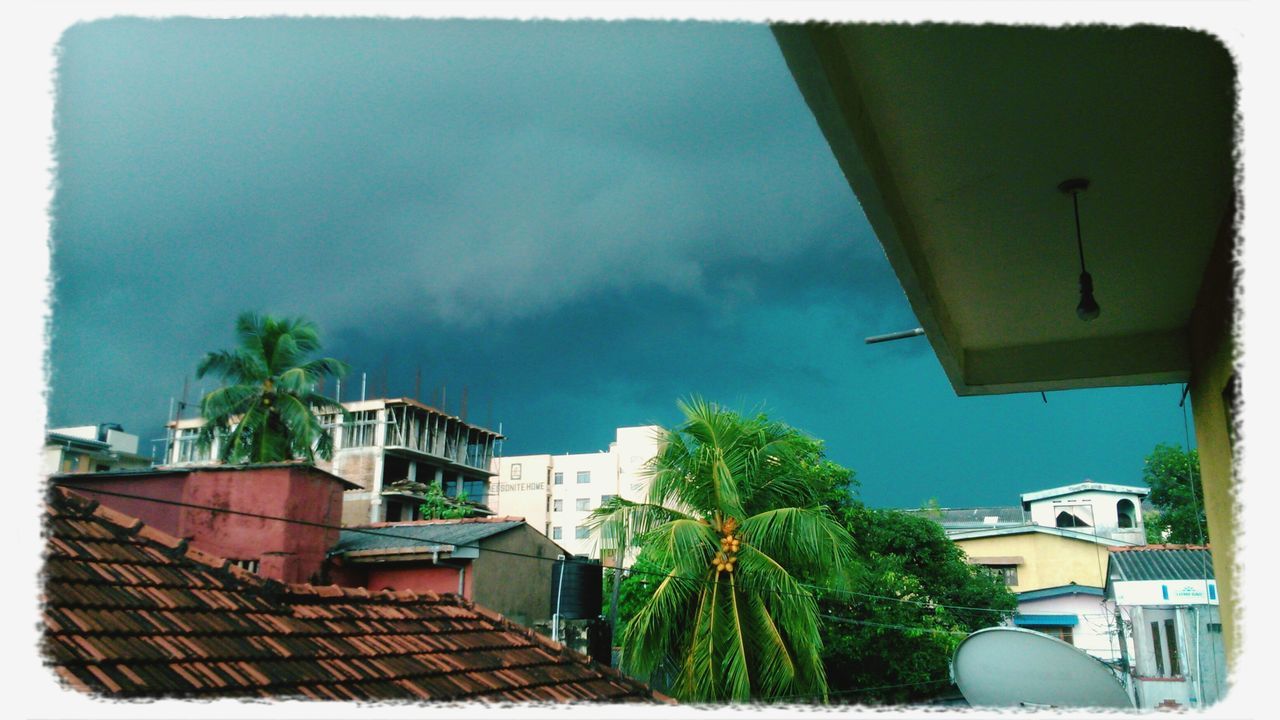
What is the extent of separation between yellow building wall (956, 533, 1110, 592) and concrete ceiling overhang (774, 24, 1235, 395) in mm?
27523

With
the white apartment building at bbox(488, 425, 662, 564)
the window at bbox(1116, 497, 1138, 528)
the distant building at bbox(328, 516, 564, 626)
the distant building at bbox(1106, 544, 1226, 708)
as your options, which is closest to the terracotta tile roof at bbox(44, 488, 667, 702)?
the distant building at bbox(328, 516, 564, 626)

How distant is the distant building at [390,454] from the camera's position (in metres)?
43.2

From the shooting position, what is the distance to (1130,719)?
1.68 metres

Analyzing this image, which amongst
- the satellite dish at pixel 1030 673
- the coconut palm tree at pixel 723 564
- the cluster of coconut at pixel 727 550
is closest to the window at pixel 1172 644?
the coconut palm tree at pixel 723 564

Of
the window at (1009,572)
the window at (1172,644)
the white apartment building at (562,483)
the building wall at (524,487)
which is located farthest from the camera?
the building wall at (524,487)

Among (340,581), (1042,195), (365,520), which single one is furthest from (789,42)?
(365,520)

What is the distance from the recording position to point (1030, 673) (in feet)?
19.3

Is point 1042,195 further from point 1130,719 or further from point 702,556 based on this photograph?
point 702,556

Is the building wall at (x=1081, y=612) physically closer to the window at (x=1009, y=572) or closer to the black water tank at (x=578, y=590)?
the window at (x=1009, y=572)

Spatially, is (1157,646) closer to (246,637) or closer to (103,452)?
(246,637)

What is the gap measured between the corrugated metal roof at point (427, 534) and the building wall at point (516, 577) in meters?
0.19

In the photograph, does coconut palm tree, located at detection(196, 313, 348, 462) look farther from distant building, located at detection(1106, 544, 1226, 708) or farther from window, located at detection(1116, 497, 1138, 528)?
window, located at detection(1116, 497, 1138, 528)

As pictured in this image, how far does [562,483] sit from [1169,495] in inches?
1413

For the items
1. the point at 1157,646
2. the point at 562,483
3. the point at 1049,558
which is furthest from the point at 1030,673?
the point at 562,483
